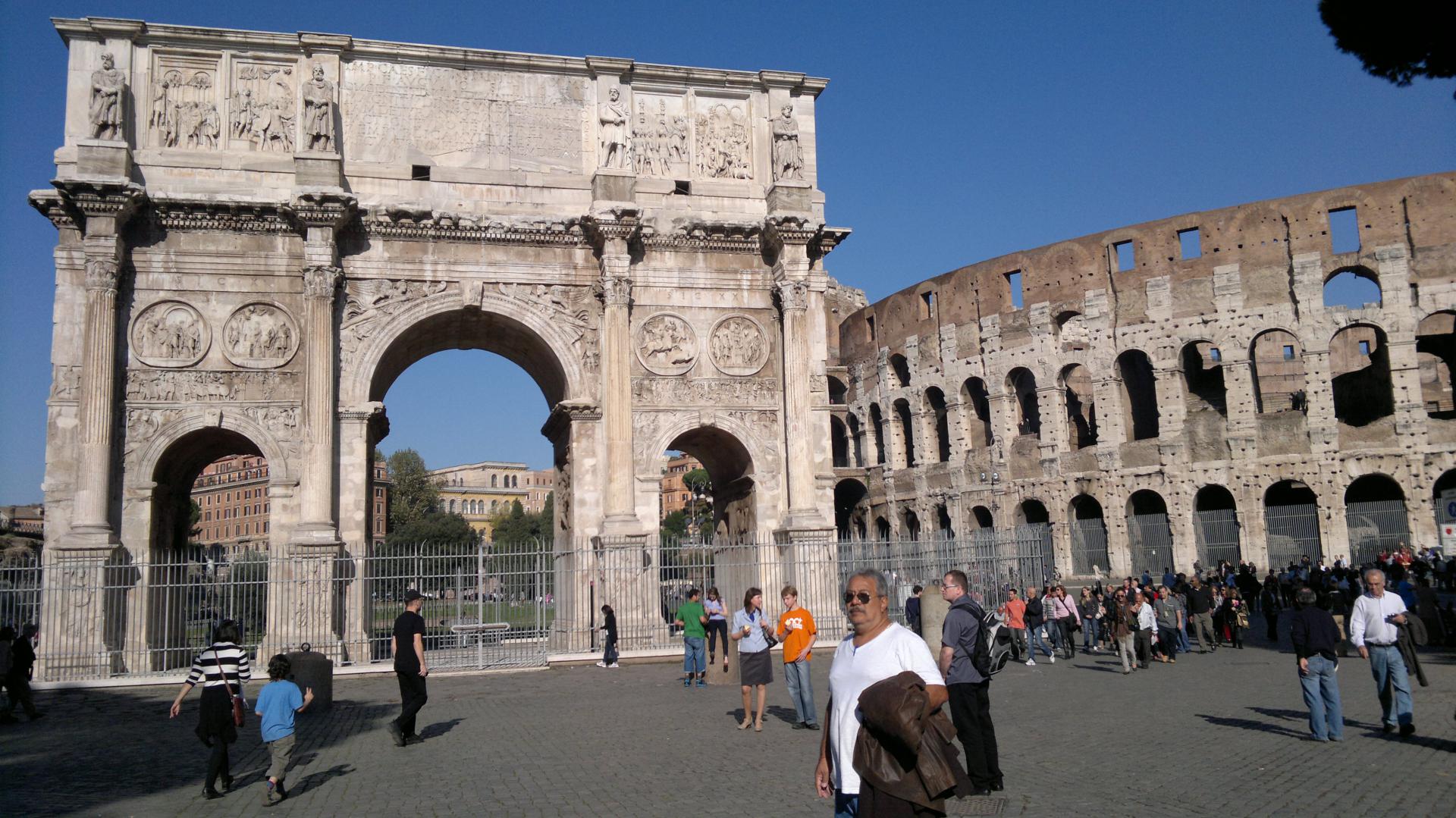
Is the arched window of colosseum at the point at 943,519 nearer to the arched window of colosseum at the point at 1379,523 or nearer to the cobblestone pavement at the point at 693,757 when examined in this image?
the arched window of colosseum at the point at 1379,523

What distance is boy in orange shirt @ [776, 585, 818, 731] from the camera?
31.6ft

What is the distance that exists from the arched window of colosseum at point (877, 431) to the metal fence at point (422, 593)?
24302 millimetres

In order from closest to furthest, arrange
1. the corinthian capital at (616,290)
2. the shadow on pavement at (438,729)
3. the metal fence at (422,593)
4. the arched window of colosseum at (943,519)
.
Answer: the shadow on pavement at (438,729), the metal fence at (422,593), the corinthian capital at (616,290), the arched window of colosseum at (943,519)

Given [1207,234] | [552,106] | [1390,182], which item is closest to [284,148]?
[552,106]

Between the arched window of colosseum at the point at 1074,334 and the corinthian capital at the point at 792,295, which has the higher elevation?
the arched window of colosseum at the point at 1074,334

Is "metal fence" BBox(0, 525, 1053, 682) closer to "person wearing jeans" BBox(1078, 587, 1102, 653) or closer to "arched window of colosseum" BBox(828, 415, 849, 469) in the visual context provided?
"person wearing jeans" BBox(1078, 587, 1102, 653)

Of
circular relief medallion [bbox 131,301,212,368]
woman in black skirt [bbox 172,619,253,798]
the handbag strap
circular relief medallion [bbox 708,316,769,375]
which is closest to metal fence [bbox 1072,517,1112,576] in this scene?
circular relief medallion [bbox 708,316,769,375]

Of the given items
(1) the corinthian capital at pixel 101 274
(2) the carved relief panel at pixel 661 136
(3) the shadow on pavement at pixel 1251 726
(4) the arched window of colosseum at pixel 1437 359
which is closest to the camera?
(3) the shadow on pavement at pixel 1251 726

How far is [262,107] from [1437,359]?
129 feet

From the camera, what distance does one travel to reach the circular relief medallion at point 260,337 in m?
17.8

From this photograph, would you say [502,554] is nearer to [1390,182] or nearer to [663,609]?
[663,609]

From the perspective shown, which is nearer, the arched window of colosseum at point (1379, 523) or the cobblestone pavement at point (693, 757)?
the cobblestone pavement at point (693, 757)

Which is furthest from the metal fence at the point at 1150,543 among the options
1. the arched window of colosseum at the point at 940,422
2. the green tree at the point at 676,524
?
the green tree at the point at 676,524

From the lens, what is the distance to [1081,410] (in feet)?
131
